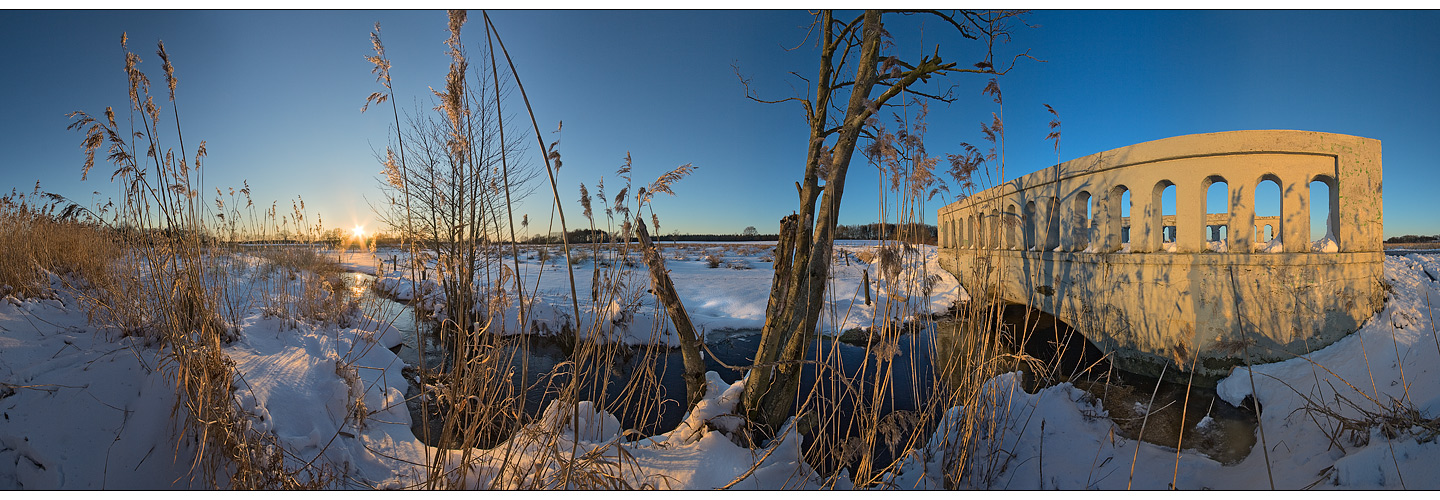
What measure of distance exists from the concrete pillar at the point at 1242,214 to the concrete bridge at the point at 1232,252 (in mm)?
12

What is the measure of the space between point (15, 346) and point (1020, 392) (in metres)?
5.82

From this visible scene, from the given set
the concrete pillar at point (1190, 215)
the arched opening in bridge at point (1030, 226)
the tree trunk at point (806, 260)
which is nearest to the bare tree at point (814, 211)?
the tree trunk at point (806, 260)

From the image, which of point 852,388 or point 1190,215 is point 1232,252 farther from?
A: point 852,388

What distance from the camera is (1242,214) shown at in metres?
4.75

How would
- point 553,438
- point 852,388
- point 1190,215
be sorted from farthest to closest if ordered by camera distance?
point 1190,215 < point 852,388 < point 553,438

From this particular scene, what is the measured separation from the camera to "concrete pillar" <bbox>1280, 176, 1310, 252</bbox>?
4.55 m

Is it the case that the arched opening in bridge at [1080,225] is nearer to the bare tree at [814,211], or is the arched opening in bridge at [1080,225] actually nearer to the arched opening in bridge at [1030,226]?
the arched opening in bridge at [1030,226]

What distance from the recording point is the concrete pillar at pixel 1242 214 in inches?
184

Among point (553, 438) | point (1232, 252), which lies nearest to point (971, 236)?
point (1232, 252)

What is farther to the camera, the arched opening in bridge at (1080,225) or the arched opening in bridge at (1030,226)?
the arched opening in bridge at (1030,226)

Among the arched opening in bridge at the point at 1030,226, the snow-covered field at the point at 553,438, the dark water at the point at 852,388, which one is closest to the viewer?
the snow-covered field at the point at 553,438

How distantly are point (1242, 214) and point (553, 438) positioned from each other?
23.0 ft

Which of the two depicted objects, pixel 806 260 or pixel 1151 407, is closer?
pixel 806 260

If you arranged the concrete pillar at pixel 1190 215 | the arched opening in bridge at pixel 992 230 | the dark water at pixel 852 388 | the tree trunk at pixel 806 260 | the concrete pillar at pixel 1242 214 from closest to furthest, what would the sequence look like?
the dark water at pixel 852 388 < the arched opening in bridge at pixel 992 230 < the tree trunk at pixel 806 260 < the concrete pillar at pixel 1242 214 < the concrete pillar at pixel 1190 215
